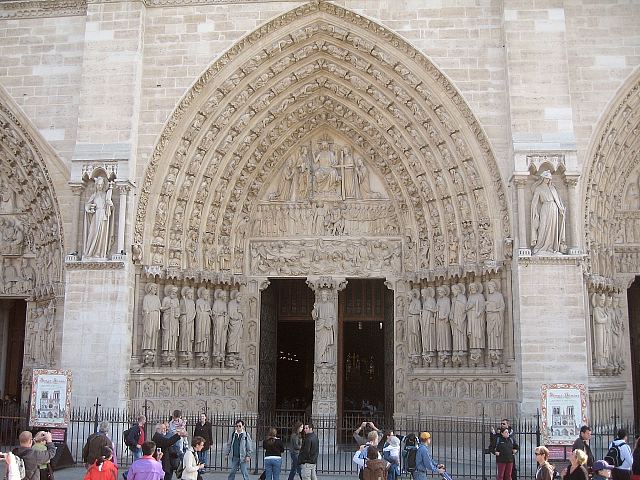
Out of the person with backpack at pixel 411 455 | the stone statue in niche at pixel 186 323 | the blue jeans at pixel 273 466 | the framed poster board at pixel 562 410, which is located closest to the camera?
the person with backpack at pixel 411 455

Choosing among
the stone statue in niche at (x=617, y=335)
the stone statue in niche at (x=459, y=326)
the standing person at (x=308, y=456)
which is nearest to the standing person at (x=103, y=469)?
the standing person at (x=308, y=456)

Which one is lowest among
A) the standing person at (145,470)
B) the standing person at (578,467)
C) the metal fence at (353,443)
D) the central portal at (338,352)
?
the metal fence at (353,443)

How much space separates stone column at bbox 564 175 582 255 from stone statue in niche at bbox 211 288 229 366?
624 centimetres

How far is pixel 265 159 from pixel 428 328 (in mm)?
4615

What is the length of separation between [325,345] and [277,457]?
17.6ft

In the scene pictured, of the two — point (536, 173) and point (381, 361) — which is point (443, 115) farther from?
point (381, 361)

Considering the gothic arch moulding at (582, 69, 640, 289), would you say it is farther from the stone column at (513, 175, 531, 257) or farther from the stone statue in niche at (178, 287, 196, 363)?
the stone statue in niche at (178, 287, 196, 363)

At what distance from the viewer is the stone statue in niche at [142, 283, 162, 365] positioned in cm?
1295

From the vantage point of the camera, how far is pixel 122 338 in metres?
12.5

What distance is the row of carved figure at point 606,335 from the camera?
12.5m

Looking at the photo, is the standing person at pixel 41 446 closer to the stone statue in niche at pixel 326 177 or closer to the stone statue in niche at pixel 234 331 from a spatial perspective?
the stone statue in niche at pixel 234 331

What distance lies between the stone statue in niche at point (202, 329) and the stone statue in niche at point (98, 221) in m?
2.02

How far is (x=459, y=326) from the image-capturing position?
12945 mm

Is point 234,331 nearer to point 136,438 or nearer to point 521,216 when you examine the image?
point 136,438
